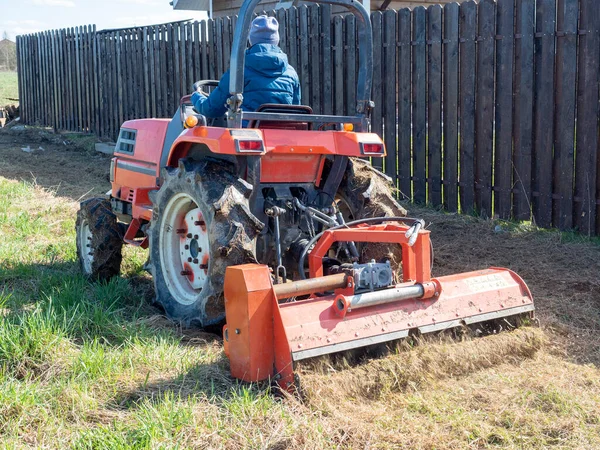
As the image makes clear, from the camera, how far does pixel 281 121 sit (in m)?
4.69

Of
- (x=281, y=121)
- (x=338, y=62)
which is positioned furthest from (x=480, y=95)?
(x=281, y=121)

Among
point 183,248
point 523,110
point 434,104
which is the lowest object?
point 183,248

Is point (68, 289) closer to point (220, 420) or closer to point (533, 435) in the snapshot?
point (220, 420)

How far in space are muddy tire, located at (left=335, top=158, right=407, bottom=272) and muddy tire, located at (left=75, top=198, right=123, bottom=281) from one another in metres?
1.76

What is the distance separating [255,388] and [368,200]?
1.59 meters

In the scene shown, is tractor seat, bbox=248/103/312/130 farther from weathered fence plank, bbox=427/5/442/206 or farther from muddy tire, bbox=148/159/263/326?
weathered fence plank, bbox=427/5/442/206

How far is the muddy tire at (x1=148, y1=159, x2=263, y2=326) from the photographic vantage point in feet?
13.6

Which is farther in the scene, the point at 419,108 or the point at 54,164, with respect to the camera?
the point at 54,164

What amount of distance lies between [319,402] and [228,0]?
13521 mm

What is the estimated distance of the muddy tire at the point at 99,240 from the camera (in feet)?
18.1

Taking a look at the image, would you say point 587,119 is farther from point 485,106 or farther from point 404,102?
point 404,102

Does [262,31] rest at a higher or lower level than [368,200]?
higher

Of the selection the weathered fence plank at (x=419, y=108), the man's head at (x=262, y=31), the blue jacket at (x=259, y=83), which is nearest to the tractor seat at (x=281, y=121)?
the blue jacket at (x=259, y=83)

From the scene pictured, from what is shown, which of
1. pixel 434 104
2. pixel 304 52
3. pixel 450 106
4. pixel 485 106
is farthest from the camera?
pixel 304 52
